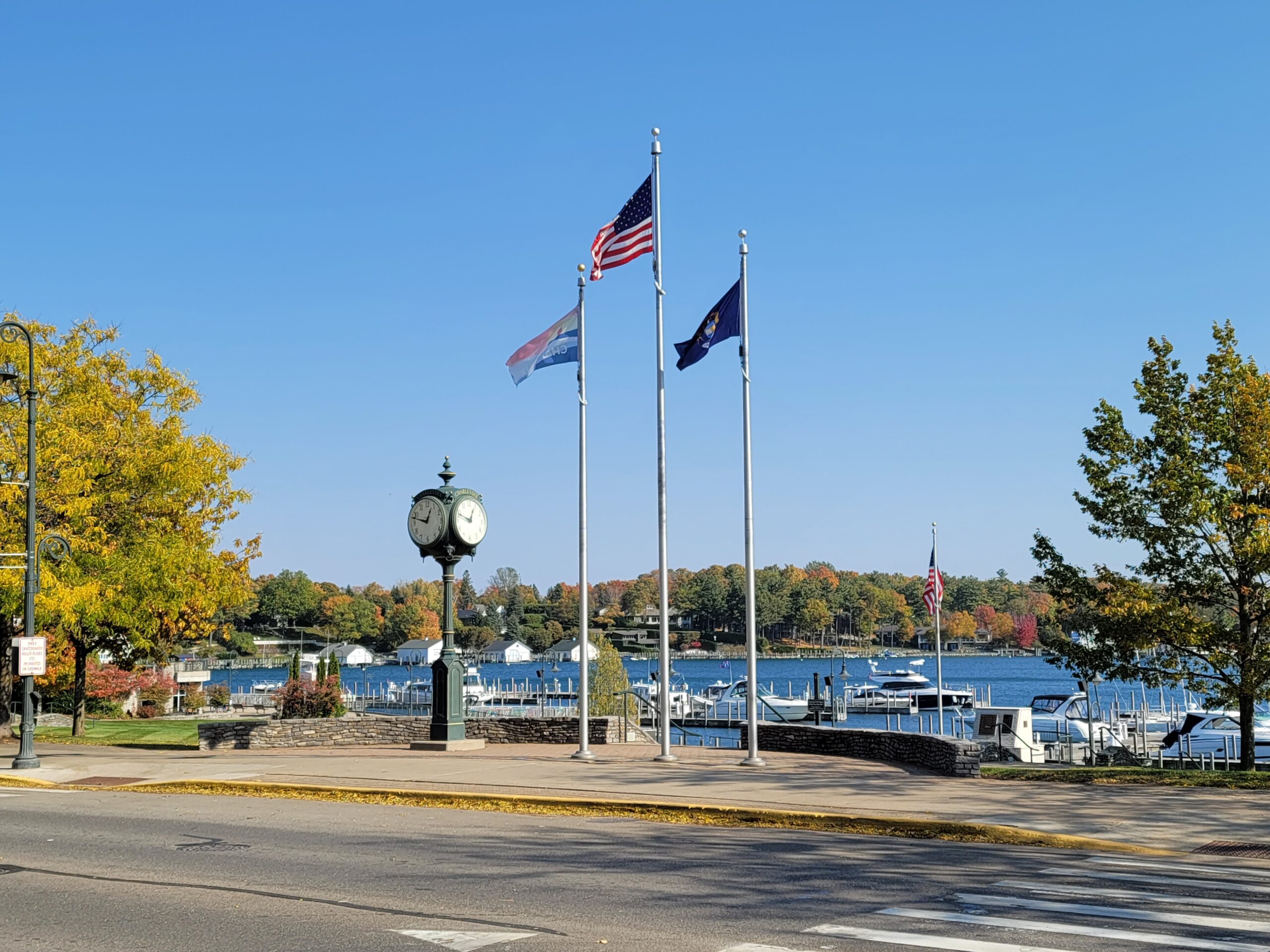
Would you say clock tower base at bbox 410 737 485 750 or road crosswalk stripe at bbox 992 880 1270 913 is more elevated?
road crosswalk stripe at bbox 992 880 1270 913

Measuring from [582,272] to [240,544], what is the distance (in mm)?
18572

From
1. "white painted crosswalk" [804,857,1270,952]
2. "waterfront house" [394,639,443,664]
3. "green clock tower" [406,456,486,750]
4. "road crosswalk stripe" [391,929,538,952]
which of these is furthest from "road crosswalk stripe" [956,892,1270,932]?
"waterfront house" [394,639,443,664]

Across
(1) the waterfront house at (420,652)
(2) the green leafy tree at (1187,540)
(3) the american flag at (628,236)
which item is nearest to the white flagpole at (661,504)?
(3) the american flag at (628,236)

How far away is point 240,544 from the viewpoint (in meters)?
37.0

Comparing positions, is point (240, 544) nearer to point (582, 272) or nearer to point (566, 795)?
point (582, 272)

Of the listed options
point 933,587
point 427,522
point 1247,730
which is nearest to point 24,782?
point 427,522

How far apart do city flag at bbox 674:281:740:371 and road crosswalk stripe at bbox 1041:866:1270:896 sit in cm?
1244

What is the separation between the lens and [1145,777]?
18.6m

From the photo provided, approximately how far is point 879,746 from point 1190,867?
36.5 feet

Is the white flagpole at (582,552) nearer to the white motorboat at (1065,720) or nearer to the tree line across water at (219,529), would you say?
the tree line across water at (219,529)

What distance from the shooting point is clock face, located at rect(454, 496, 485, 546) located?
24250 mm

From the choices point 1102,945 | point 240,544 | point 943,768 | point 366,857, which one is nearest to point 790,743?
point 943,768

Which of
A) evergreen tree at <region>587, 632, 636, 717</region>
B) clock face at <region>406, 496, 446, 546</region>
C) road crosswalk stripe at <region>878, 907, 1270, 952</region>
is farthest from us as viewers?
evergreen tree at <region>587, 632, 636, 717</region>

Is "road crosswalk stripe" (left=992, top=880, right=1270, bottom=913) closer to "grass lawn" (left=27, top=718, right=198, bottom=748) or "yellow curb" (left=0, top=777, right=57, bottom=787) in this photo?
"yellow curb" (left=0, top=777, right=57, bottom=787)
